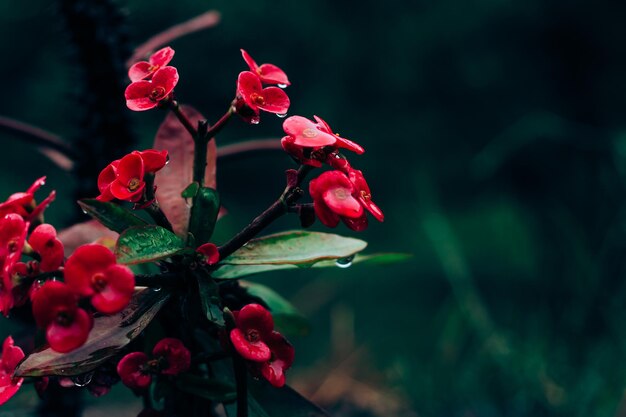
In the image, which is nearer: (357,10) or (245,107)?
(245,107)

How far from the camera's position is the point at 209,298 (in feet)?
1.13

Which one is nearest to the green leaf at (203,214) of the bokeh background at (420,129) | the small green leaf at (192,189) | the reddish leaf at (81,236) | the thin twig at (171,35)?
the small green leaf at (192,189)

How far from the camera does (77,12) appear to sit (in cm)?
56

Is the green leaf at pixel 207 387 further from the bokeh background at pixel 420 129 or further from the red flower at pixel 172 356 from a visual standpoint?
the bokeh background at pixel 420 129

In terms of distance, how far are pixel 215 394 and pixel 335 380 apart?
594mm

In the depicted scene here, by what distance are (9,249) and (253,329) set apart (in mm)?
129

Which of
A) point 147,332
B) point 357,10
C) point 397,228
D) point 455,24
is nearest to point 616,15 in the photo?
point 455,24

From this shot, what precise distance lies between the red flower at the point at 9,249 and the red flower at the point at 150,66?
10cm

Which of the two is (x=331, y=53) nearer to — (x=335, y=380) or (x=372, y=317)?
(x=372, y=317)

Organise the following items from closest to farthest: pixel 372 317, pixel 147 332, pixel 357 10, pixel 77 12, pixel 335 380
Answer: pixel 147 332 → pixel 77 12 → pixel 335 380 → pixel 372 317 → pixel 357 10

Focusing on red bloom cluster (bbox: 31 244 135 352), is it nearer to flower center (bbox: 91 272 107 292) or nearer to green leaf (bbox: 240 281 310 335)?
flower center (bbox: 91 272 107 292)

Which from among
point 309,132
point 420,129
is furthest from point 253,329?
point 420,129

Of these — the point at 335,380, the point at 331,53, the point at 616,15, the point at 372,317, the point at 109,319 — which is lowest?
the point at 372,317

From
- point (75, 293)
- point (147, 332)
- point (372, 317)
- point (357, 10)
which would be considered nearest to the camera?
point (75, 293)
